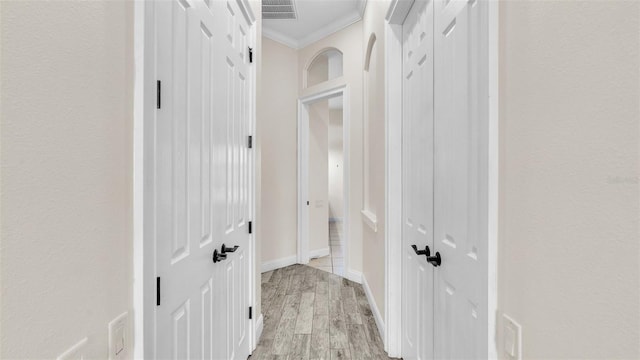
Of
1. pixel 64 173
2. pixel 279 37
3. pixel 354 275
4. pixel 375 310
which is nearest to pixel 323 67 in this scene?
pixel 279 37

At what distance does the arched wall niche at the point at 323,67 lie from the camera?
3.77 m

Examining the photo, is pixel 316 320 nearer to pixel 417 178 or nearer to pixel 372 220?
pixel 372 220

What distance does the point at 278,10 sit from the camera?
3105 millimetres

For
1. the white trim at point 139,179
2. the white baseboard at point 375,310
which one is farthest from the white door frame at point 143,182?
the white baseboard at point 375,310

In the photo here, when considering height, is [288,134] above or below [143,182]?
above

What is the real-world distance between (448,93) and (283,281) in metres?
2.81

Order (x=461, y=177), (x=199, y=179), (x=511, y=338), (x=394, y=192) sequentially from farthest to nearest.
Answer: (x=394, y=192) → (x=199, y=179) → (x=461, y=177) → (x=511, y=338)

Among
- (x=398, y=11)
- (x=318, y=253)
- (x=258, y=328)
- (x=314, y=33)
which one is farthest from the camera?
(x=318, y=253)

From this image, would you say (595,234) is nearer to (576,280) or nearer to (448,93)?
(576,280)

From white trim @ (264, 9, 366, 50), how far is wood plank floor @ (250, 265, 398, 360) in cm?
309

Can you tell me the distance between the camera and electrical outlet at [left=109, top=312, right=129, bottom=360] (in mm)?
685

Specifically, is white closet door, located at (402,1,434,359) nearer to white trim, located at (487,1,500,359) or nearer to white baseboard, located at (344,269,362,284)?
white trim, located at (487,1,500,359)

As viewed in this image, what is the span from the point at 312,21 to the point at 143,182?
3280 millimetres

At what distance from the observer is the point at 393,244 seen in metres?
1.86
